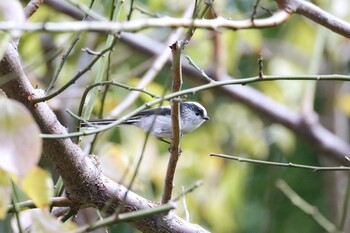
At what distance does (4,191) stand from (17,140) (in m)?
0.18

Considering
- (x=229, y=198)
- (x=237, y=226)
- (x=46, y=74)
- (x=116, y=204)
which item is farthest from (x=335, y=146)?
(x=116, y=204)

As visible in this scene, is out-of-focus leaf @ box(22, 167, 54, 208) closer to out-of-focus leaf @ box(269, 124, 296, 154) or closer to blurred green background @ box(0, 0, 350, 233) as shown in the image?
blurred green background @ box(0, 0, 350, 233)

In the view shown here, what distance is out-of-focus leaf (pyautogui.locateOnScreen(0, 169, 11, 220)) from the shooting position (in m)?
1.10

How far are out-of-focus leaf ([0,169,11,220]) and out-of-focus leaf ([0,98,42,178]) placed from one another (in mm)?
159

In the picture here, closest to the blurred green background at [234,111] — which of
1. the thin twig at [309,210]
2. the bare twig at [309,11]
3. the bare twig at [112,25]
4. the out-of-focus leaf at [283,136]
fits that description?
the out-of-focus leaf at [283,136]

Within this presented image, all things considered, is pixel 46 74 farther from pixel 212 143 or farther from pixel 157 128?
pixel 157 128

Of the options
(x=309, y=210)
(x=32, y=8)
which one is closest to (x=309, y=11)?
(x=309, y=210)

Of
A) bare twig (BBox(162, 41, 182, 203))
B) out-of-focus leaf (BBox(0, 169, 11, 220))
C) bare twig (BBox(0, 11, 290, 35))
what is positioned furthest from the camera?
bare twig (BBox(162, 41, 182, 203))

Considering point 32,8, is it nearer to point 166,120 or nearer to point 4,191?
point 4,191

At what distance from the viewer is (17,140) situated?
3.15 ft

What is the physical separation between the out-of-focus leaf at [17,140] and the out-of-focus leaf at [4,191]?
159 mm

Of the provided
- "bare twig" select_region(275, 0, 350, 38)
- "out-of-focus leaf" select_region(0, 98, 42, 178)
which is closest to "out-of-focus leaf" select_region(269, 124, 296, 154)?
"bare twig" select_region(275, 0, 350, 38)

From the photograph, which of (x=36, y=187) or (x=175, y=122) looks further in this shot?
(x=175, y=122)

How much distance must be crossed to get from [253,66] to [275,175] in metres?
0.63
